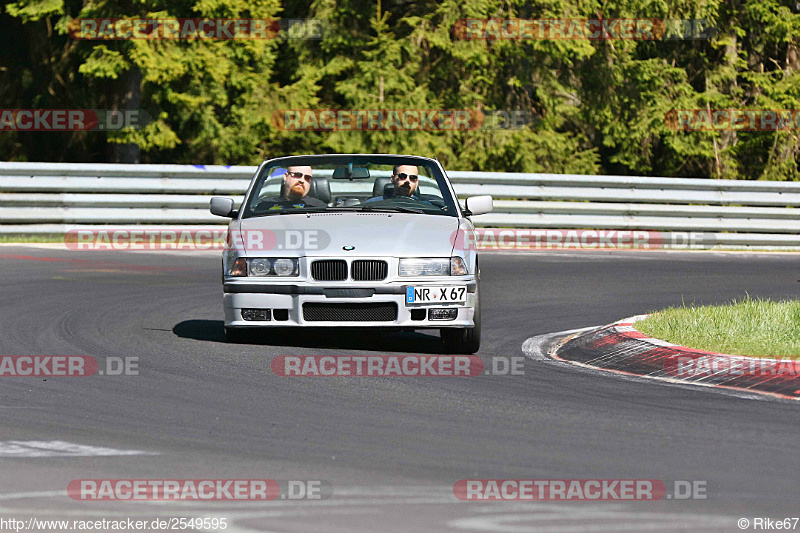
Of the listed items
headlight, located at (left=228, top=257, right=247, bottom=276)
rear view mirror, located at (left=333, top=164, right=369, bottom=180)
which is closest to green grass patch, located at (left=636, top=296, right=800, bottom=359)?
rear view mirror, located at (left=333, top=164, right=369, bottom=180)

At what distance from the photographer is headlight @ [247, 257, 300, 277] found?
32.0ft

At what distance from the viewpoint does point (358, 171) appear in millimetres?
10828

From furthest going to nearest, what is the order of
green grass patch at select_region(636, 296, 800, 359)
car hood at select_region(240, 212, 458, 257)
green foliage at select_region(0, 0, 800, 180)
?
green foliage at select_region(0, 0, 800, 180) < car hood at select_region(240, 212, 458, 257) < green grass patch at select_region(636, 296, 800, 359)

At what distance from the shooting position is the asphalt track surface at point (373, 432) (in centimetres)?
538

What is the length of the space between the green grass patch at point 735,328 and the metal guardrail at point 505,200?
9476mm

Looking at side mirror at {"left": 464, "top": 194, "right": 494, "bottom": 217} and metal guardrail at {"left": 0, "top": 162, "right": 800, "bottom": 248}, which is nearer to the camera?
side mirror at {"left": 464, "top": 194, "right": 494, "bottom": 217}

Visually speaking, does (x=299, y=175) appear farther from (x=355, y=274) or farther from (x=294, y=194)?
(x=355, y=274)

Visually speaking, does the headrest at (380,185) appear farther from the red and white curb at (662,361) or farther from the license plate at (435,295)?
the red and white curb at (662,361)

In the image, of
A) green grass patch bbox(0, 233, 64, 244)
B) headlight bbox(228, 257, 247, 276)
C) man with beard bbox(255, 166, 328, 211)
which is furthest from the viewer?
green grass patch bbox(0, 233, 64, 244)

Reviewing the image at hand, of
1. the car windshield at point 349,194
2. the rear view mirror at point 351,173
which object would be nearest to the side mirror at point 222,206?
the car windshield at point 349,194

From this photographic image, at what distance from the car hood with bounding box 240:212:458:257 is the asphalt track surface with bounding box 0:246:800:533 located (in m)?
0.82

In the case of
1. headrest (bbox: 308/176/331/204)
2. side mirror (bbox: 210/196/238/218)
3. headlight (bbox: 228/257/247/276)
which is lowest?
headlight (bbox: 228/257/247/276)

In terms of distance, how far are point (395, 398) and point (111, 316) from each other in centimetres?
483

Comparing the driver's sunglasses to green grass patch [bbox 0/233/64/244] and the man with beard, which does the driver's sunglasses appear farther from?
green grass patch [bbox 0/233/64/244]
